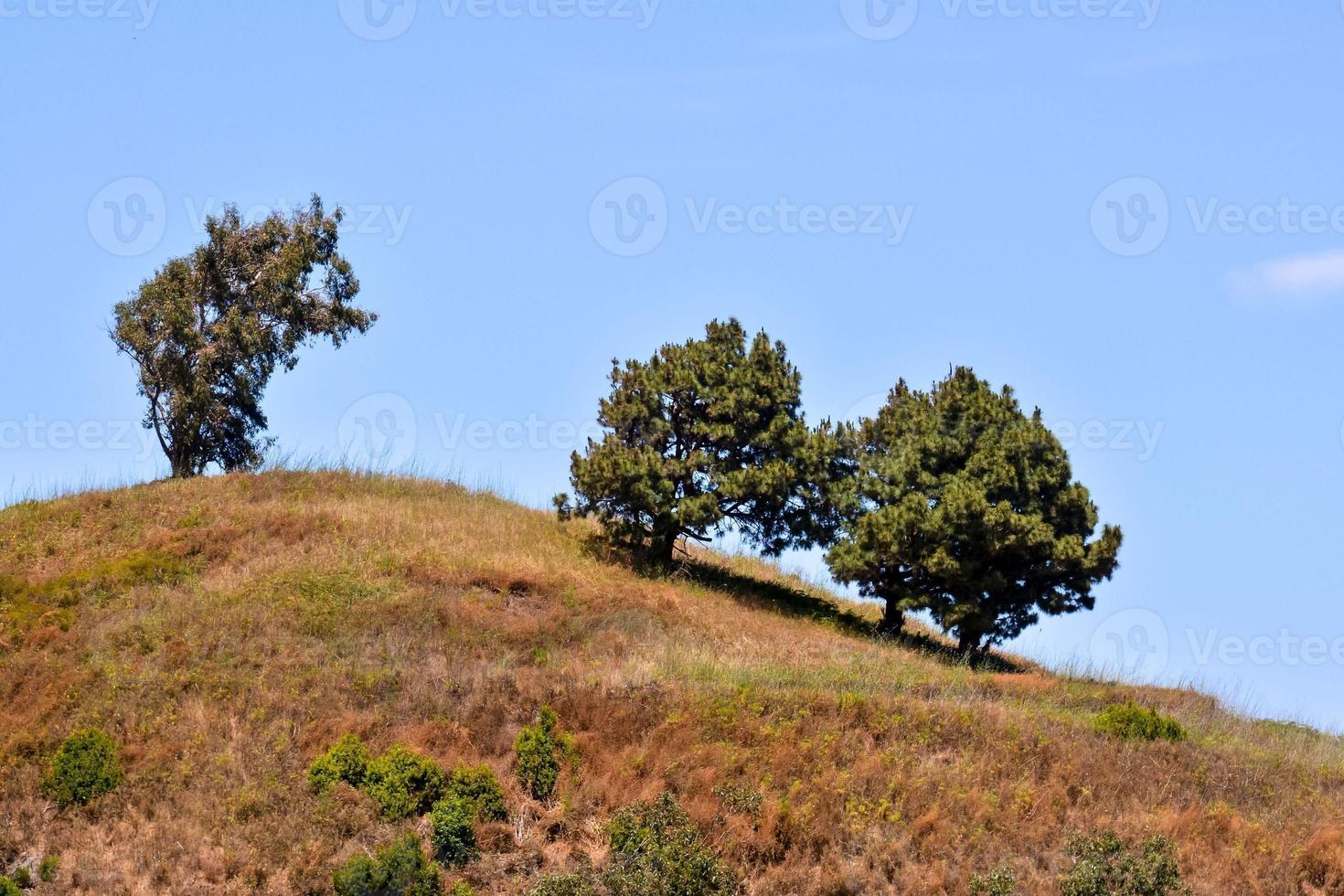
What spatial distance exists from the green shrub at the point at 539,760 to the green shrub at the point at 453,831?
144 cm

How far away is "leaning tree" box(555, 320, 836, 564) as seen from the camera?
136ft

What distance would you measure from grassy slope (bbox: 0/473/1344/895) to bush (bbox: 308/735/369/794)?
16.4 inches

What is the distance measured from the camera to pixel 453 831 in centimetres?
2683

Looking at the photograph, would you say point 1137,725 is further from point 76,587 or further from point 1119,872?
point 76,587

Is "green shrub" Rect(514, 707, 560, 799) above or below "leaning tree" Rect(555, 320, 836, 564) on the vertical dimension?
below

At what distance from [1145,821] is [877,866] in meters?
5.38

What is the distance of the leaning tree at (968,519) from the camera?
136ft

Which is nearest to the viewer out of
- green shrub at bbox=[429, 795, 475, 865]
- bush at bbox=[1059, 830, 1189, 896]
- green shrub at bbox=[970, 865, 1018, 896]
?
bush at bbox=[1059, 830, 1189, 896]

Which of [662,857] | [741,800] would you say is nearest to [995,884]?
[741,800]

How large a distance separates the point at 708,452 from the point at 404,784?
56.2 ft

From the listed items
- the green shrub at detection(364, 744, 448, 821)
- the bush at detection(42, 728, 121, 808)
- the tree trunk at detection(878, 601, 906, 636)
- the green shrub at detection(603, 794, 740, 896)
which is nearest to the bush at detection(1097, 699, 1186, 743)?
the green shrub at detection(603, 794, 740, 896)

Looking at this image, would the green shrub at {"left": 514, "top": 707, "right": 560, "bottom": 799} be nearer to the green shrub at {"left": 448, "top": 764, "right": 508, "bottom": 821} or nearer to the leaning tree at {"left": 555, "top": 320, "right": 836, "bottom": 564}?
the green shrub at {"left": 448, "top": 764, "right": 508, "bottom": 821}

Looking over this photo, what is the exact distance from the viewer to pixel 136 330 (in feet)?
152

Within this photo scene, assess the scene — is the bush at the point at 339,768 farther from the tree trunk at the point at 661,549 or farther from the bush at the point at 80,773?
the tree trunk at the point at 661,549
